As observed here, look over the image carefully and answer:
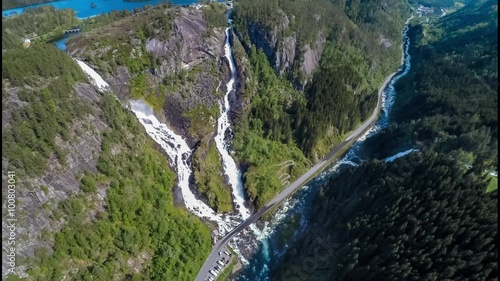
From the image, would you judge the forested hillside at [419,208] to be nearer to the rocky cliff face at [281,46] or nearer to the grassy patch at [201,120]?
the grassy patch at [201,120]

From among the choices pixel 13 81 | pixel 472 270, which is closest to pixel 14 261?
pixel 13 81

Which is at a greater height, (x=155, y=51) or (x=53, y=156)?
(x=155, y=51)

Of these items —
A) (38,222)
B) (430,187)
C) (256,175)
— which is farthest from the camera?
(256,175)

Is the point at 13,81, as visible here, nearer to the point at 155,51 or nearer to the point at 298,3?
the point at 155,51

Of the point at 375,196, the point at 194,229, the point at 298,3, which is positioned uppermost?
the point at 298,3

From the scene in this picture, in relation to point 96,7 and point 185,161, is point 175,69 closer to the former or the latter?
point 185,161

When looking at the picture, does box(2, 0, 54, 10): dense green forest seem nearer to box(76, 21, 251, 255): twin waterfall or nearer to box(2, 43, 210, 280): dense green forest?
box(76, 21, 251, 255): twin waterfall

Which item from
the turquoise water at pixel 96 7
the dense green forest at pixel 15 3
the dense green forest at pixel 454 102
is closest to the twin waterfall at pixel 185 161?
the dense green forest at pixel 454 102

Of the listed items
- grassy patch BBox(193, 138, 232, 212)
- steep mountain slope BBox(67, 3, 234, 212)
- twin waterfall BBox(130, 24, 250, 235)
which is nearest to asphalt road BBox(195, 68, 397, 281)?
twin waterfall BBox(130, 24, 250, 235)
